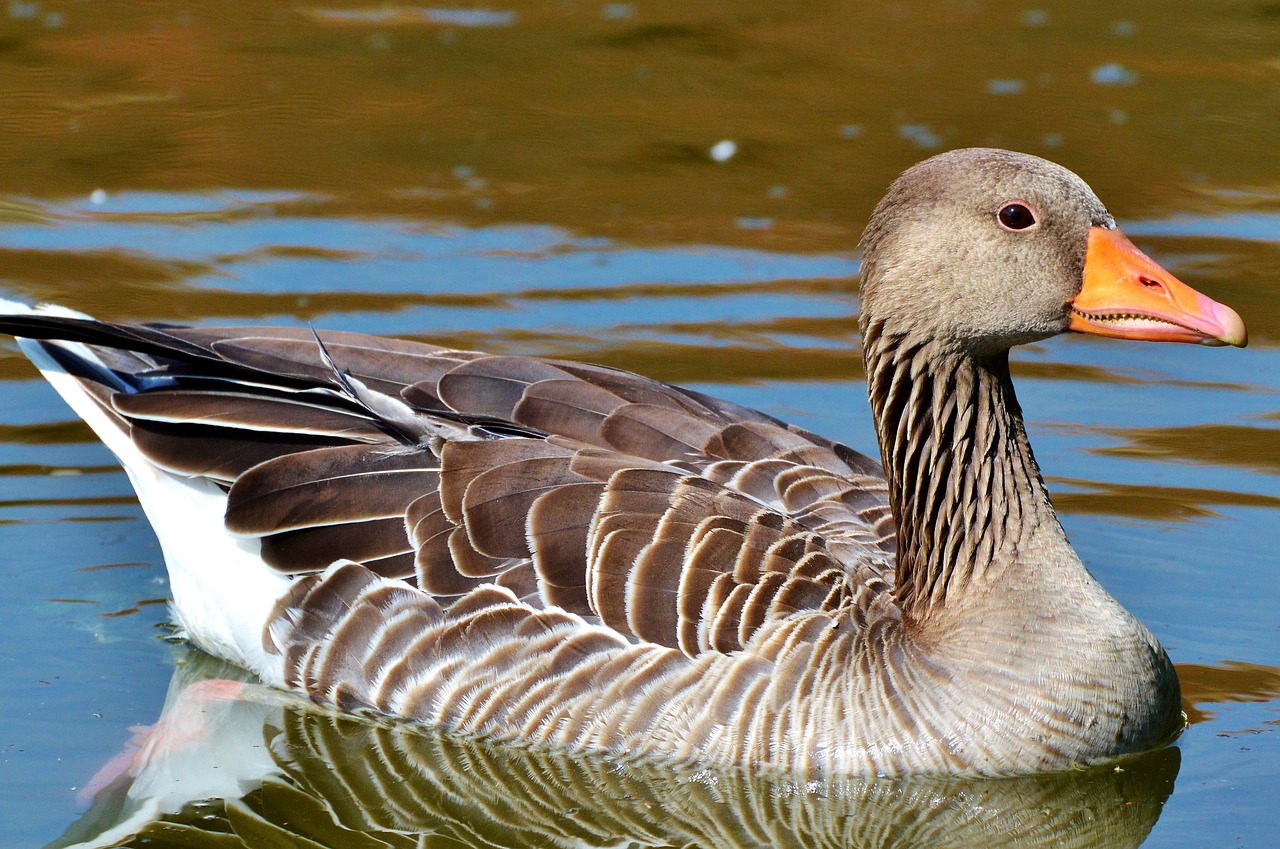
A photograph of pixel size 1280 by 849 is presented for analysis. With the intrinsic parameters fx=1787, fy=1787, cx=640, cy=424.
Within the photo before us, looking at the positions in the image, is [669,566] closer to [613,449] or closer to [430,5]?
[613,449]

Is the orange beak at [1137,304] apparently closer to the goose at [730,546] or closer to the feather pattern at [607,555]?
the goose at [730,546]

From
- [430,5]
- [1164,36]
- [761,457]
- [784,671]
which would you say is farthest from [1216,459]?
[430,5]

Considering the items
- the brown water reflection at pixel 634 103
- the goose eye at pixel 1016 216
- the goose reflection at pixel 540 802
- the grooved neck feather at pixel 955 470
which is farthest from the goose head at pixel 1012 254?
the brown water reflection at pixel 634 103

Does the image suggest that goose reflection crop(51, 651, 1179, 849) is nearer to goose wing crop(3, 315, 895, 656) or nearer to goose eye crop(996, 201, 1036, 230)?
goose wing crop(3, 315, 895, 656)

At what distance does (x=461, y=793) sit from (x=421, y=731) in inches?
15.2

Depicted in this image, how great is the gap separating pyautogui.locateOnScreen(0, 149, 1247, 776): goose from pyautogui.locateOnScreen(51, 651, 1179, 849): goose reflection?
0.36 feet

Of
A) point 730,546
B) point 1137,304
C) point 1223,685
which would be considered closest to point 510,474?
point 730,546

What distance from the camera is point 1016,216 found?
6.38 metres

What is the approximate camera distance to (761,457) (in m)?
7.41

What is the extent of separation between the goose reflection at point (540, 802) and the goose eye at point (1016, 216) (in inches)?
79.7

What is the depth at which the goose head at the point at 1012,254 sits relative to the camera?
250 inches

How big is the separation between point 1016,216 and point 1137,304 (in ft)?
1.73

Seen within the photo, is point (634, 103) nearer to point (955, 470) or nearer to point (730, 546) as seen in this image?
point (955, 470)

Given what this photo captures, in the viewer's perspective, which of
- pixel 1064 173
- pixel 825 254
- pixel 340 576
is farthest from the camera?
pixel 825 254
